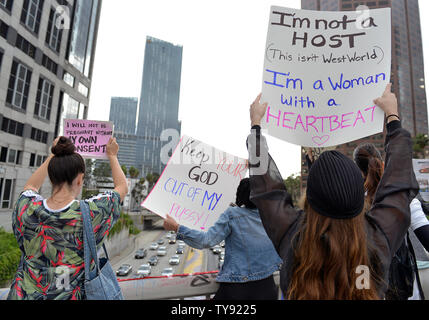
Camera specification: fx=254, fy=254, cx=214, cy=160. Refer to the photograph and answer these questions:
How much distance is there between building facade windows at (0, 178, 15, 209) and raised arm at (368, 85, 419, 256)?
3050cm

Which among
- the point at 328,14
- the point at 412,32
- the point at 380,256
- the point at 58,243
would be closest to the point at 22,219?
A: the point at 58,243

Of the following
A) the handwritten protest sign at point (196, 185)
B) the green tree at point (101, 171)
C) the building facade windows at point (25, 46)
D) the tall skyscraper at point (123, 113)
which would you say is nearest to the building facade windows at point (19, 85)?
the building facade windows at point (25, 46)

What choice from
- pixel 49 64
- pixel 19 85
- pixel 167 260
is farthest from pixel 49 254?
pixel 167 260

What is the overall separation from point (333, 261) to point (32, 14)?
120 ft

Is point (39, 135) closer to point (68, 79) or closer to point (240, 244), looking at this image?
point (68, 79)

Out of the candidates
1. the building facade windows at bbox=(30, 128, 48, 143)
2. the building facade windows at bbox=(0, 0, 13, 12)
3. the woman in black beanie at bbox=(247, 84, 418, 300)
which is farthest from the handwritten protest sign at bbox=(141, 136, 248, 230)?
the building facade windows at bbox=(30, 128, 48, 143)

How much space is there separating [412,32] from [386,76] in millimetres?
114573

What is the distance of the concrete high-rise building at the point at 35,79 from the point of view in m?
24.2

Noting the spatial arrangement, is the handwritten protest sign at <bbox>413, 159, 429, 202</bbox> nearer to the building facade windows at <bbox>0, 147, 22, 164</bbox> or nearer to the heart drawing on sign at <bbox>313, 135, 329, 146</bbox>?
the heart drawing on sign at <bbox>313, 135, 329, 146</bbox>

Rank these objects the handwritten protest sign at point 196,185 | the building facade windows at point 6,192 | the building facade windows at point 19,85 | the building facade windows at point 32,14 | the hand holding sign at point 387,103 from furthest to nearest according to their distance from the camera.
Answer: the building facade windows at point 32,14 < the building facade windows at point 19,85 < the building facade windows at point 6,192 < the handwritten protest sign at point 196,185 < the hand holding sign at point 387,103

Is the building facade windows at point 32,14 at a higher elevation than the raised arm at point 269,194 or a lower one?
higher

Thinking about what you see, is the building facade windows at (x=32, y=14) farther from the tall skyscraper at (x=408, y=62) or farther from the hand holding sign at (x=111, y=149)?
the tall skyscraper at (x=408, y=62)

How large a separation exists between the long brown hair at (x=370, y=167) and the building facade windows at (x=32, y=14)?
3467 centimetres
